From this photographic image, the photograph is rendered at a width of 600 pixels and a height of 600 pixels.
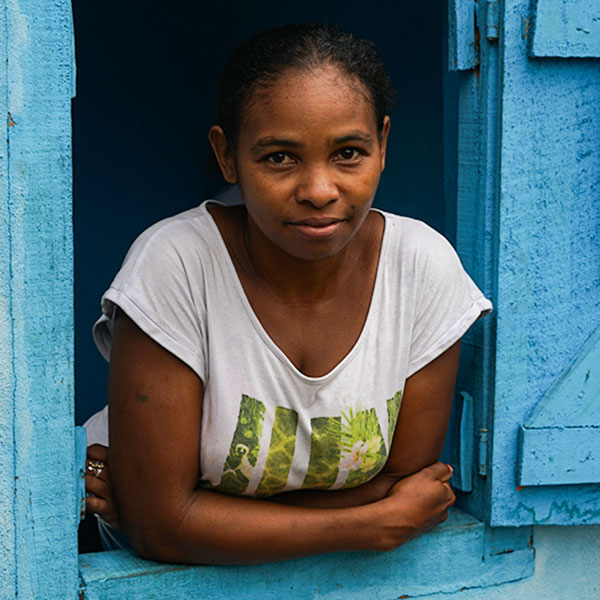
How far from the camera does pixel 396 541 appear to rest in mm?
2180

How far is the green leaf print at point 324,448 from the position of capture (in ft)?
6.91

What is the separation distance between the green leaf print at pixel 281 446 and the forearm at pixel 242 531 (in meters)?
0.07

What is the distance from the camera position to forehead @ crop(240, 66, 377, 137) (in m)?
1.89

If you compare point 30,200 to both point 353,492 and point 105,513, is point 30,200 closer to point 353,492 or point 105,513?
point 105,513

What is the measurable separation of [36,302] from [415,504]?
0.95m

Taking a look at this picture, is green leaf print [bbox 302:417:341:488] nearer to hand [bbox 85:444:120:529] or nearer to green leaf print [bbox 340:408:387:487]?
green leaf print [bbox 340:408:387:487]

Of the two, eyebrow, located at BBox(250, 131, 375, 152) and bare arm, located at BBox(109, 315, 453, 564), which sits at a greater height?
eyebrow, located at BBox(250, 131, 375, 152)

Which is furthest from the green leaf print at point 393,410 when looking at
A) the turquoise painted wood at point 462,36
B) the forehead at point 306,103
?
the turquoise painted wood at point 462,36

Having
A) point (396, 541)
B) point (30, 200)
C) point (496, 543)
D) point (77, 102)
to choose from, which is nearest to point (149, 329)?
point (30, 200)

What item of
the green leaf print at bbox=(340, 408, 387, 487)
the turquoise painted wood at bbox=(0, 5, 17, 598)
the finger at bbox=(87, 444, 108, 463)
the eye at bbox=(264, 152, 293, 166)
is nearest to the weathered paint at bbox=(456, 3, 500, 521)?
the green leaf print at bbox=(340, 408, 387, 487)

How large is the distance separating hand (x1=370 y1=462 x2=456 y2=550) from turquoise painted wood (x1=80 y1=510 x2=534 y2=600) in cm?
10

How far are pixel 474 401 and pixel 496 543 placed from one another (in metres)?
0.36

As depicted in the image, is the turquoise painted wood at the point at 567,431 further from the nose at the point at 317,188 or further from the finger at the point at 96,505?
the finger at the point at 96,505

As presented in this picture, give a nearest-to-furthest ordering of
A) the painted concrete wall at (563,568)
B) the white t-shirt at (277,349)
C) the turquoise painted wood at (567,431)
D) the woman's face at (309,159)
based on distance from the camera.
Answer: the woman's face at (309,159) → the white t-shirt at (277,349) → the turquoise painted wood at (567,431) → the painted concrete wall at (563,568)
